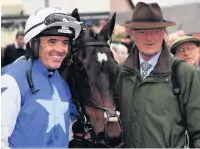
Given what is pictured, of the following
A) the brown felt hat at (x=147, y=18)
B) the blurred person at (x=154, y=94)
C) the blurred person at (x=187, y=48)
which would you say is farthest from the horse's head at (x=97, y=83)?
the blurred person at (x=187, y=48)

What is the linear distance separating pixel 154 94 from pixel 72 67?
833 mm

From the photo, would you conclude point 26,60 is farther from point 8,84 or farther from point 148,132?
point 148,132

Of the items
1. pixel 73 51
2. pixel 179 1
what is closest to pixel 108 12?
pixel 179 1

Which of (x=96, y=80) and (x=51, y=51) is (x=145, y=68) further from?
(x=51, y=51)

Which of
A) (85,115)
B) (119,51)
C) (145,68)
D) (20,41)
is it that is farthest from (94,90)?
(20,41)

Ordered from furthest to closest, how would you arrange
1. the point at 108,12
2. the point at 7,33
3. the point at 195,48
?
the point at 7,33, the point at 108,12, the point at 195,48

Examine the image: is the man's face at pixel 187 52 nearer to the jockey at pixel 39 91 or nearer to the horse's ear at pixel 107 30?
the horse's ear at pixel 107 30

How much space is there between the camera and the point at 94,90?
3.55 metres

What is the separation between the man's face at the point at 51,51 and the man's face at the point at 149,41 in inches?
24.7

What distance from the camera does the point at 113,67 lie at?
3.64m

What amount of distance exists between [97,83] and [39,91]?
707 mm

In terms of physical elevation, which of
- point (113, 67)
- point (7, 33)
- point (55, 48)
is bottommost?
point (7, 33)

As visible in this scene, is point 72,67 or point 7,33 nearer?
point 72,67

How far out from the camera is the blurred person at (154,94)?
3158mm
